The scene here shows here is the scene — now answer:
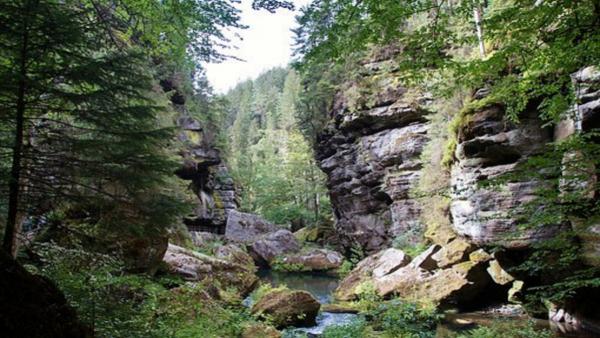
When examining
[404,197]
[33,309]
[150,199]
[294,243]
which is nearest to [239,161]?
[294,243]

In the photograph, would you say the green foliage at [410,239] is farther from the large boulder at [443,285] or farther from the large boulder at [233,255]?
the large boulder at [233,255]

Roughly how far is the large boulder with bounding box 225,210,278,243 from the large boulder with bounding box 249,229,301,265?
1.14m

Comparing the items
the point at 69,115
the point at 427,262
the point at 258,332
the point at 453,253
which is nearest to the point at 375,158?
the point at 427,262

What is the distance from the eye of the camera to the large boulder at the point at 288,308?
39.0 ft

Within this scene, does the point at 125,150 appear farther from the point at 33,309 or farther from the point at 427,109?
the point at 427,109

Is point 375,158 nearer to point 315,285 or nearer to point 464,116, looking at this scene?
point 315,285

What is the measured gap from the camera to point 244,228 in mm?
30484

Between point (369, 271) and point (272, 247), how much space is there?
1154 centimetres

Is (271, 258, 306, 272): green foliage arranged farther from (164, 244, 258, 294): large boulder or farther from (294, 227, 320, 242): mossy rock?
(164, 244, 258, 294): large boulder

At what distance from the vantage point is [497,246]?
10586 mm

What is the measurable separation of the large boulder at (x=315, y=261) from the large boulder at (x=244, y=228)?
4.41 m

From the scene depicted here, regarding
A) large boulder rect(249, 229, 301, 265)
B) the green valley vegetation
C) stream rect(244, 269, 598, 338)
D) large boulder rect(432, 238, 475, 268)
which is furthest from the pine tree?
the green valley vegetation

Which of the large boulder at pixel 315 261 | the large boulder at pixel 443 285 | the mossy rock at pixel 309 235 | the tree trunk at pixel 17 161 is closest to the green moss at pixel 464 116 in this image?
the large boulder at pixel 443 285

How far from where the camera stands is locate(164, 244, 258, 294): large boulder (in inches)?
505
